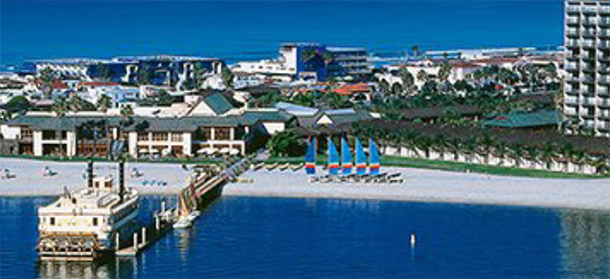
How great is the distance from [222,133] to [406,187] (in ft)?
77.9

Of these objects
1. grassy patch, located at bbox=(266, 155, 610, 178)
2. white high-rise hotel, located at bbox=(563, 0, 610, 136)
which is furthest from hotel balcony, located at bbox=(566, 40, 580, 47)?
grassy patch, located at bbox=(266, 155, 610, 178)

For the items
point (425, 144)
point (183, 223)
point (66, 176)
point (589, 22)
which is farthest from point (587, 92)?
point (183, 223)

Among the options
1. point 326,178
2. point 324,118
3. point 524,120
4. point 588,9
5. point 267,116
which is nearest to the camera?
point 326,178

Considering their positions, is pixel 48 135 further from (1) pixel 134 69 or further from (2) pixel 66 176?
(1) pixel 134 69

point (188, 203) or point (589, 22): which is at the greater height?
point (589, 22)

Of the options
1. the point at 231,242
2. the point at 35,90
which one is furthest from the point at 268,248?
the point at 35,90

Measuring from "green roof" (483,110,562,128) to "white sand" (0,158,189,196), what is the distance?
30.9m

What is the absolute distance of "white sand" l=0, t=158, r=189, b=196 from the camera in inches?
3642

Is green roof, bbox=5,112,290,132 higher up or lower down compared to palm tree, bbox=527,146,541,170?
higher up

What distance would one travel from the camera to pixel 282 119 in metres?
118

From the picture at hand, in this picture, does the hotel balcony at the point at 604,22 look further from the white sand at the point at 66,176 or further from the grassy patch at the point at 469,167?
the white sand at the point at 66,176

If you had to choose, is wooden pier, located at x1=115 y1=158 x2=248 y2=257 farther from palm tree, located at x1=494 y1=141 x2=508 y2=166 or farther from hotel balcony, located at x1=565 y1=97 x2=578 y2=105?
hotel balcony, located at x1=565 y1=97 x2=578 y2=105

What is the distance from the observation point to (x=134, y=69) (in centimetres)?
19075

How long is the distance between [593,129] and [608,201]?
27512 millimetres
